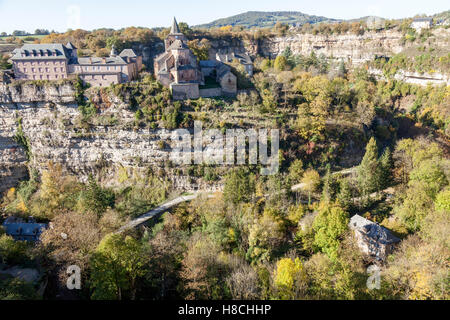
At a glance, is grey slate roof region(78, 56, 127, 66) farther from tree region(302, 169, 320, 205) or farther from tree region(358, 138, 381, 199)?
tree region(358, 138, 381, 199)

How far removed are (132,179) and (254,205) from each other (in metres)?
17.8

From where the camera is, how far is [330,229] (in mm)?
25078

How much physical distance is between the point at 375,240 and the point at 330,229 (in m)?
3.56

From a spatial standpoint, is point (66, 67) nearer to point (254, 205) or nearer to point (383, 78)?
point (254, 205)

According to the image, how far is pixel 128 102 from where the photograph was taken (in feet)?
130

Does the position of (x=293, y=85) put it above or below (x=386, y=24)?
below

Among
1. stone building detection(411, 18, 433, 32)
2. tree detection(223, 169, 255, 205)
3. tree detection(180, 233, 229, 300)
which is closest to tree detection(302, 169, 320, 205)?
tree detection(223, 169, 255, 205)

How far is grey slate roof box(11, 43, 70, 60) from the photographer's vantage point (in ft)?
133

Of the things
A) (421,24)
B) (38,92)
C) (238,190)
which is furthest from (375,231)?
(421,24)

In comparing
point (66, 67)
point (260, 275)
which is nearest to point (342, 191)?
point (260, 275)

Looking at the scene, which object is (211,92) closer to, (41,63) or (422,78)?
(41,63)

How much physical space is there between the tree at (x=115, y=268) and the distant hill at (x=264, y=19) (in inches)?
5964

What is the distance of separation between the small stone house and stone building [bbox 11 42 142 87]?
35.0 meters
